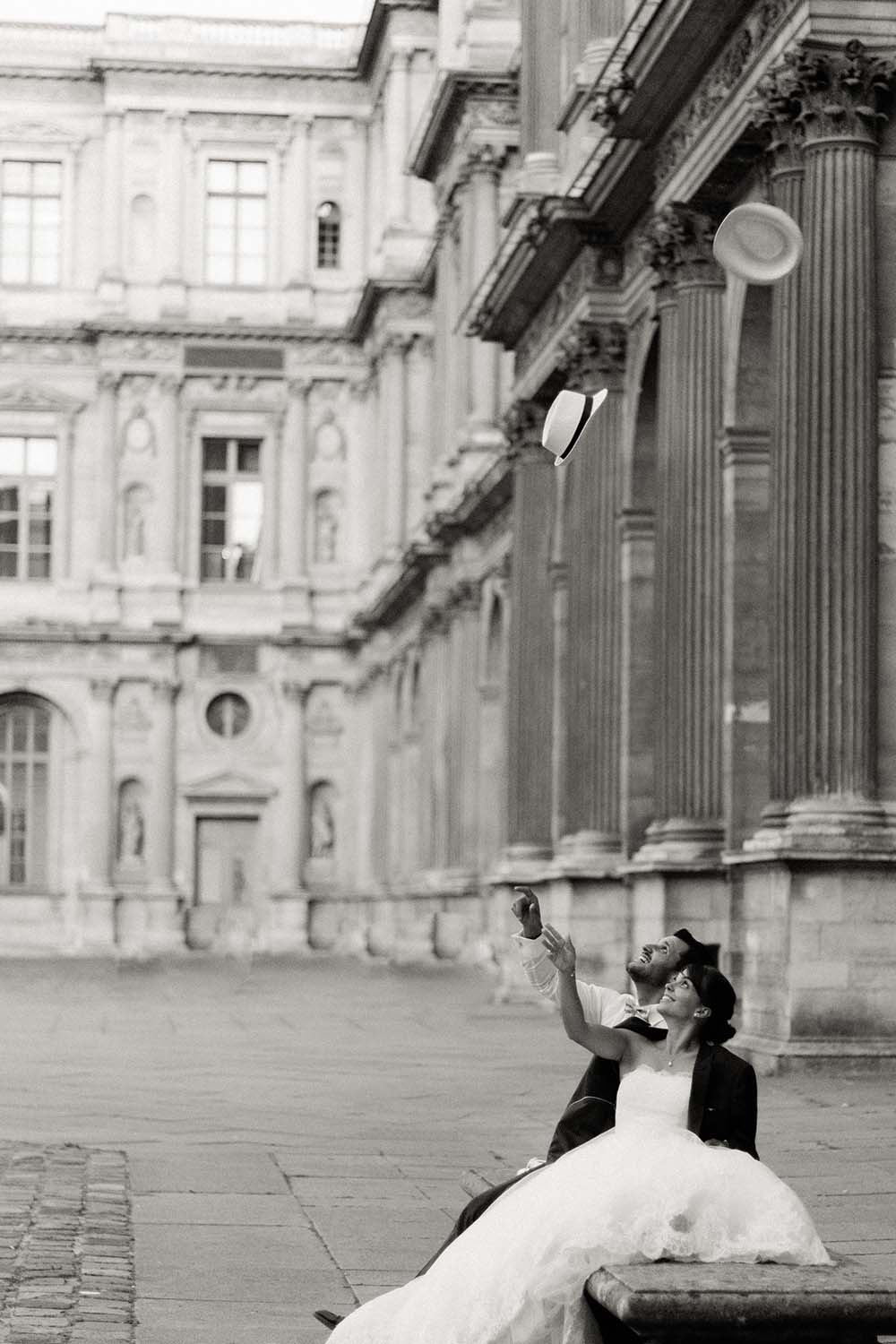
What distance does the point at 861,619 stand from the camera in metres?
19.1

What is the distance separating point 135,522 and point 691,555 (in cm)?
4099

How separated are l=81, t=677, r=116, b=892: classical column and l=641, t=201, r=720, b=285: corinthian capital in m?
39.9

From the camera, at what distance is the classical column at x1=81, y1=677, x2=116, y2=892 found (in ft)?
204

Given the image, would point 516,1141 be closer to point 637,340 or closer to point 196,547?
point 637,340

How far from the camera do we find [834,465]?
1920 centimetres

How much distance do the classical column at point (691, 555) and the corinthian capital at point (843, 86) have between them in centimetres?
425

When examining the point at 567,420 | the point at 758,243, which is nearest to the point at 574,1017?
the point at 567,420

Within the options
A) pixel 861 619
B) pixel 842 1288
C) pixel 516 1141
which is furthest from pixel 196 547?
pixel 842 1288

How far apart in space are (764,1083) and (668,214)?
9.10m

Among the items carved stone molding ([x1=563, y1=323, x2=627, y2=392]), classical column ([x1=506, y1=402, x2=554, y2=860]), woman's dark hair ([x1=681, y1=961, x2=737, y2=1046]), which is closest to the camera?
woman's dark hair ([x1=681, y1=961, x2=737, y2=1046])

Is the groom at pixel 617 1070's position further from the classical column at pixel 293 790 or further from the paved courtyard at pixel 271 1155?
the classical column at pixel 293 790

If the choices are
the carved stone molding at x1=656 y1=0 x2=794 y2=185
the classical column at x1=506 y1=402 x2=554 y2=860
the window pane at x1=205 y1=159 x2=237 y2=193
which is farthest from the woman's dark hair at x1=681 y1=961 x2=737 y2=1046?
the window pane at x1=205 y1=159 x2=237 y2=193

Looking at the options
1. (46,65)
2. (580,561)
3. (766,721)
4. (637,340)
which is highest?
(46,65)

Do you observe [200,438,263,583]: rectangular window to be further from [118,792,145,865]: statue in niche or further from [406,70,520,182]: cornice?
[406,70,520,182]: cornice
